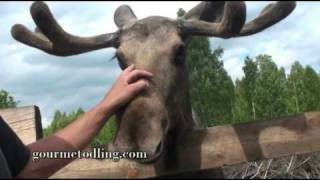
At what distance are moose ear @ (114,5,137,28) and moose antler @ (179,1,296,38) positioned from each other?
2.05 feet

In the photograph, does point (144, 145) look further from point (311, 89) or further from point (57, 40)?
point (311, 89)

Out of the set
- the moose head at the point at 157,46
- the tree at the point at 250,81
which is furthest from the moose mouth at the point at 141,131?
the tree at the point at 250,81

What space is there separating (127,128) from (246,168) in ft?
13.1

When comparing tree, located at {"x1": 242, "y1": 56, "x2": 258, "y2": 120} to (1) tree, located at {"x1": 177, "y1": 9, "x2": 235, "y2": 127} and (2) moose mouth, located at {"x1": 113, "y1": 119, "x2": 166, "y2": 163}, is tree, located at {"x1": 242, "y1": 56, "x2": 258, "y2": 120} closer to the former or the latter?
(1) tree, located at {"x1": 177, "y1": 9, "x2": 235, "y2": 127}

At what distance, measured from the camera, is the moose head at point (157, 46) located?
156 inches

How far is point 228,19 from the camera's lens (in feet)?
15.1

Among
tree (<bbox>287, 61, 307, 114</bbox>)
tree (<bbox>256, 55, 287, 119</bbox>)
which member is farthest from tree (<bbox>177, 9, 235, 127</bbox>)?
tree (<bbox>287, 61, 307, 114</bbox>)

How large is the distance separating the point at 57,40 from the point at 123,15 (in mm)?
987

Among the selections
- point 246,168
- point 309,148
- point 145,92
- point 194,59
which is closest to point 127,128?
point 145,92

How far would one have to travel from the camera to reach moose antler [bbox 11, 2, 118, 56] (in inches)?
200

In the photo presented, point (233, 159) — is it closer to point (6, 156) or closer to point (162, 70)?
point (162, 70)

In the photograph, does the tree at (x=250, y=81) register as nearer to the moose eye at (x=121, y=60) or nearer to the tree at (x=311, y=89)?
the tree at (x=311, y=89)

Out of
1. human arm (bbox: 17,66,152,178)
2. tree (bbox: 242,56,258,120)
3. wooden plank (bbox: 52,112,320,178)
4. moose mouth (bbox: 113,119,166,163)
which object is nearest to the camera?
human arm (bbox: 17,66,152,178)

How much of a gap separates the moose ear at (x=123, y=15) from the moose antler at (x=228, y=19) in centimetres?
62
